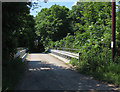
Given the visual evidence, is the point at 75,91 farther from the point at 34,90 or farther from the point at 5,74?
the point at 5,74

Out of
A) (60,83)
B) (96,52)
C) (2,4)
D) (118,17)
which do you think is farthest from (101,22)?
(2,4)

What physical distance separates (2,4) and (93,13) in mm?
9102

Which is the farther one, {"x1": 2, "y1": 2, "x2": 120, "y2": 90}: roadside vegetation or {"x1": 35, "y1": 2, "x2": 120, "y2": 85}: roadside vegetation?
{"x1": 35, "y1": 2, "x2": 120, "y2": 85}: roadside vegetation

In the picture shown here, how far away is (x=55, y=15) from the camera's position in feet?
142

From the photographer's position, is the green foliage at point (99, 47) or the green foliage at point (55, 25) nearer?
the green foliage at point (99, 47)

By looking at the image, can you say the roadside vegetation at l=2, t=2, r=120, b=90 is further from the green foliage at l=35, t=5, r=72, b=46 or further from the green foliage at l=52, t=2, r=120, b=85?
the green foliage at l=35, t=5, r=72, b=46

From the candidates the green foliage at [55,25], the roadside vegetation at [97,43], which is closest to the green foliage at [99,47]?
the roadside vegetation at [97,43]

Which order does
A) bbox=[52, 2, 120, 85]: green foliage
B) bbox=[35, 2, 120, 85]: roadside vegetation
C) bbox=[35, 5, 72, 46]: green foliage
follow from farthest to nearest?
bbox=[35, 5, 72, 46]: green foliage < bbox=[35, 2, 120, 85]: roadside vegetation < bbox=[52, 2, 120, 85]: green foliage

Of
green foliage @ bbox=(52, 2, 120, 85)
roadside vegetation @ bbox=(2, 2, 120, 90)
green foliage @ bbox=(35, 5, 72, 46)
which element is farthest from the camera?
green foliage @ bbox=(35, 5, 72, 46)

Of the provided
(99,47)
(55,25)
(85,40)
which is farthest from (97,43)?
(55,25)

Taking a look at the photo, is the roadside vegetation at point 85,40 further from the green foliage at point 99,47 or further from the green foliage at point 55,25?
the green foliage at point 55,25

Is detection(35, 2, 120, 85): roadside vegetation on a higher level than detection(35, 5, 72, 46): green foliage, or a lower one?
lower

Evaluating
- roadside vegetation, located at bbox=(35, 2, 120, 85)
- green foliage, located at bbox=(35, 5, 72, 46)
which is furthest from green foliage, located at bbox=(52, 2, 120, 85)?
green foliage, located at bbox=(35, 5, 72, 46)

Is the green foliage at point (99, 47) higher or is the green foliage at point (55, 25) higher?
the green foliage at point (55, 25)
